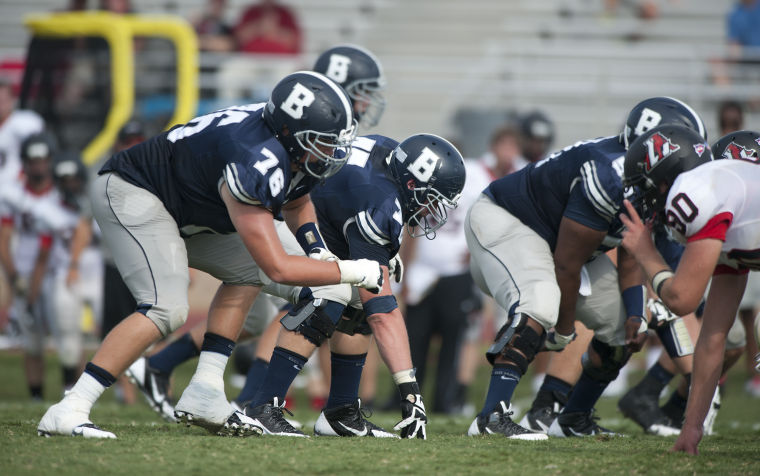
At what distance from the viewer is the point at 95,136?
10695 millimetres

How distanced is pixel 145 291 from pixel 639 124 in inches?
103

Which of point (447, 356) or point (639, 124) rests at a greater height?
point (639, 124)

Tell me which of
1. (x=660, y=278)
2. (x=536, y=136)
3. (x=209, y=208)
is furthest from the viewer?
(x=536, y=136)

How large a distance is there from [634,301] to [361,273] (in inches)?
68.5

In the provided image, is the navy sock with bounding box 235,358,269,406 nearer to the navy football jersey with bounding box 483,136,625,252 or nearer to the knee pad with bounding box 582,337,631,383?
the navy football jersey with bounding box 483,136,625,252

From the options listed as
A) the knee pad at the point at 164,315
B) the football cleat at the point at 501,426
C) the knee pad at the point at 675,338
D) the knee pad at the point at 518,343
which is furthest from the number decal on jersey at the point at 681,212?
the knee pad at the point at 164,315

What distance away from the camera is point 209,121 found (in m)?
4.58

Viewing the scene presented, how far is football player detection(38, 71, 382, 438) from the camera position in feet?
13.8

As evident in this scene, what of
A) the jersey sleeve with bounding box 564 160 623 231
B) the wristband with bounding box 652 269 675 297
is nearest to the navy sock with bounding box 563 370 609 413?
the jersey sleeve with bounding box 564 160 623 231

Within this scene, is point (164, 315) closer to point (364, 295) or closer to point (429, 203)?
point (364, 295)

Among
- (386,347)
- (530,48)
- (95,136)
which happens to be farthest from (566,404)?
(530,48)

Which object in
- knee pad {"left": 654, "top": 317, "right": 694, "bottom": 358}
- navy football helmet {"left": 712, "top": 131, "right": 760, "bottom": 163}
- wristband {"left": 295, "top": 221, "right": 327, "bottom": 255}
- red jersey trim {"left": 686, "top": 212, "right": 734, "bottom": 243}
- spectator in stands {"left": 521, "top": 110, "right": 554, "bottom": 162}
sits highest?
spectator in stands {"left": 521, "top": 110, "right": 554, "bottom": 162}

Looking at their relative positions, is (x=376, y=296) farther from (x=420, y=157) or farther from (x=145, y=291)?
(x=145, y=291)

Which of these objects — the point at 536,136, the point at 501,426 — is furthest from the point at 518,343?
the point at 536,136
